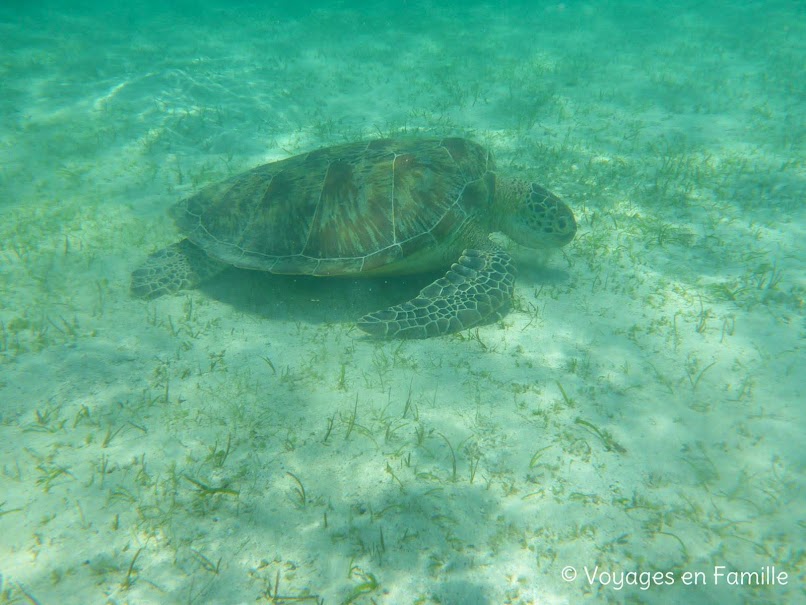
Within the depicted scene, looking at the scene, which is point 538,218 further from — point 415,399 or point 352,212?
point 415,399

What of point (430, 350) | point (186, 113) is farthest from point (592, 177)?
point (186, 113)

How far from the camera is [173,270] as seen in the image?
446cm

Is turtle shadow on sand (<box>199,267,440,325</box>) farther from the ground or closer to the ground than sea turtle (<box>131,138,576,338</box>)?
closer to the ground

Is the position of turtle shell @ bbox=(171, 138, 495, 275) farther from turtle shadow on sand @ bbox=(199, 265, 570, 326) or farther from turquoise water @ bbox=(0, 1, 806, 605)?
turquoise water @ bbox=(0, 1, 806, 605)

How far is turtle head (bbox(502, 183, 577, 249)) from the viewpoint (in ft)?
14.9

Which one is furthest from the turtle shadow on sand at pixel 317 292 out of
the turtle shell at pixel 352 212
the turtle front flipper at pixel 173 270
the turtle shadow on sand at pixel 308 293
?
the turtle shell at pixel 352 212

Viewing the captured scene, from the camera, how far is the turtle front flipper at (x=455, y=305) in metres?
3.71

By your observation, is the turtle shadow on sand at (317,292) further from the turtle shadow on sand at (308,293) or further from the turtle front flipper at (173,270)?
the turtle front flipper at (173,270)

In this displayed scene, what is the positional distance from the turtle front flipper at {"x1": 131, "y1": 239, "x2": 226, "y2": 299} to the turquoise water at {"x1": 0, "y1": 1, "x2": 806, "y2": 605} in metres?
0.18

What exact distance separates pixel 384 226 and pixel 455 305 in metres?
1.12

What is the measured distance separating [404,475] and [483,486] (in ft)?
1.67

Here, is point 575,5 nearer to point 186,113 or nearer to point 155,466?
point 186,113

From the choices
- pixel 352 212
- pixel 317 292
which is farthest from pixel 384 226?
pixel 317 292

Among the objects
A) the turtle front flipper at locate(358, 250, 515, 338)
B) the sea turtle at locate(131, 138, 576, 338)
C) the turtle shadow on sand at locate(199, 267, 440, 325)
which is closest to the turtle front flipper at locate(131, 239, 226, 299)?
the sea turtle at locate(131, 138, 576, 338)
